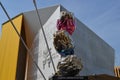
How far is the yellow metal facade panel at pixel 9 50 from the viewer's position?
39.2ft

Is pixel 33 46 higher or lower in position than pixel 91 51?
higher

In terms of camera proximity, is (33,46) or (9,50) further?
(9,50)

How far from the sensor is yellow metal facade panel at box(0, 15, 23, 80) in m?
11.9

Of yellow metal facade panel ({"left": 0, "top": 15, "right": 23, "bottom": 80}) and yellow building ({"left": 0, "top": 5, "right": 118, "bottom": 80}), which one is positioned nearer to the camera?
yellow building ({"left": 0, "top": 5, "right": 118, "bottom": 80})

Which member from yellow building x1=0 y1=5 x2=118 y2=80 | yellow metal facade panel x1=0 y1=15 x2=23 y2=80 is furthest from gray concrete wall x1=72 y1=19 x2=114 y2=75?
yellow metal facade panel x1=0 y1=15 x2=23 y2=80

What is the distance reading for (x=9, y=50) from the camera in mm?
12562

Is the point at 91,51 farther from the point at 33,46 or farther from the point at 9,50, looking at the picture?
the point at 9,50

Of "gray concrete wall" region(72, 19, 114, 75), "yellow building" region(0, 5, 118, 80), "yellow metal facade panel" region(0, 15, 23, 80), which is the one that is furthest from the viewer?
"gray concrete wall" region(72, 19, 114, 75)

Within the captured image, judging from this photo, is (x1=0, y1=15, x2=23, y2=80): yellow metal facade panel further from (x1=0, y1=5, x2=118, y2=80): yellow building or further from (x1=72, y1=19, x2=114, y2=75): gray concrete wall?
(x1=72, y1=19, x2=114, y2=75): gray concrete wall

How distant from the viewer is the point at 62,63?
3.55 meters

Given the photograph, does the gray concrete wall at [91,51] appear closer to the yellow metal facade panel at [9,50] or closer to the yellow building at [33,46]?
the yellow building at [33,46]

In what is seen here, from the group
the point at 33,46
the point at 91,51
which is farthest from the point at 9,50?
the point at 91,51

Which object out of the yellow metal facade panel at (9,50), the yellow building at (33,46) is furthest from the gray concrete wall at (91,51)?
the yellow metal facade panel at (9,50)

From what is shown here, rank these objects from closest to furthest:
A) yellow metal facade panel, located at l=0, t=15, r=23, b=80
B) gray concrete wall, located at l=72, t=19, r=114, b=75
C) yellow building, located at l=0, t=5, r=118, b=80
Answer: yellow building, located at l=0, t=5, r=118, b=80 → yellow metal facade panel, located at l=0, t=15, r=23, b=80 → gray concrete wall, located at l=72, t=19, r=114, b=75
